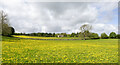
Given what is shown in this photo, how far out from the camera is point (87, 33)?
2133 inches

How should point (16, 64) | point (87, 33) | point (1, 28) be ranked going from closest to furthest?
point (16, 64) → point (1, 28) → point (87, 33)

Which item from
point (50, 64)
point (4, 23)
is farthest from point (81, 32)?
point (50, 64)

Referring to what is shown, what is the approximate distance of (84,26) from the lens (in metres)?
54.3

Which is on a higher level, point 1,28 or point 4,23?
point 4,23

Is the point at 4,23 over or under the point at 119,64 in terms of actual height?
over

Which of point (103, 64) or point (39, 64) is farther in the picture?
point (103, 64)

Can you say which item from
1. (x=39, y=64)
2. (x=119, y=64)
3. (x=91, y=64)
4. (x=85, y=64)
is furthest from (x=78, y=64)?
(x=119, y=64)

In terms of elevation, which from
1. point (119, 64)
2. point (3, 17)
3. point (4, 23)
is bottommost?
point (119, 64)

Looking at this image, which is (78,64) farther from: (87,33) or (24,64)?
(87,33)

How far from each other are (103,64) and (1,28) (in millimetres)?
35622

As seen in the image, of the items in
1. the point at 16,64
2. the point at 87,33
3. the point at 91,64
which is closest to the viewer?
the point at 16,64

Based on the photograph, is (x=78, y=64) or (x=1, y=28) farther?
(x=1, y=28)

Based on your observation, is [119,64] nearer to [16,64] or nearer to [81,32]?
[16,64]

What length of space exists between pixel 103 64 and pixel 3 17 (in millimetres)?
36766
